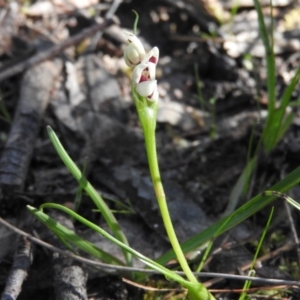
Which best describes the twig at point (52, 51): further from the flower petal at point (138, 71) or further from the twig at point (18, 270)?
the flower petal at point (138, 71)

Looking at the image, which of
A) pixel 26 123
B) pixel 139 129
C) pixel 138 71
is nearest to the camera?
pixel 138 71

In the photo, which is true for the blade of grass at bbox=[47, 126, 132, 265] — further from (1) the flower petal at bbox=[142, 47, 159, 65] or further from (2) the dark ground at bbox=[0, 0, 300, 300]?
(1) the flower petal at bbox=[142, 47, 159, 65]

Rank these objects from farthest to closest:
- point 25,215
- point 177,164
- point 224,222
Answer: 1. point 177,164
2. point 25,215
3. point 224,222

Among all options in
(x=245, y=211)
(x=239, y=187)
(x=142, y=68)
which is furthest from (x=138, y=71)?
(x=239, y=187)

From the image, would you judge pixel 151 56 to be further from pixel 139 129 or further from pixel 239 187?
pixel 139 129

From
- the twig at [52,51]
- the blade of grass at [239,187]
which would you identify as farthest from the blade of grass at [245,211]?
the twig at [52,51]

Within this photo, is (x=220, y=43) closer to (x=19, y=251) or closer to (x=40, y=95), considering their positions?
(x=40, y=95)

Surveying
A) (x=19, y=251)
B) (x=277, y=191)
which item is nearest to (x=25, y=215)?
(x=19, y=251)
